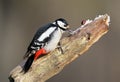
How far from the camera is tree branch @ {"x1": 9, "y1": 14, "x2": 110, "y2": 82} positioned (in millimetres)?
4211

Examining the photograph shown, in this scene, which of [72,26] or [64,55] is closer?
[64,55]

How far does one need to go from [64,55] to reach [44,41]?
178mm

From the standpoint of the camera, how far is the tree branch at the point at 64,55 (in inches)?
166

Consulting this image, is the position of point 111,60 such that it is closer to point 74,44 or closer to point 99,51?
point 99,51

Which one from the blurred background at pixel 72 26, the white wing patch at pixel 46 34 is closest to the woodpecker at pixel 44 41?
the white wing patch at pixel 46 34

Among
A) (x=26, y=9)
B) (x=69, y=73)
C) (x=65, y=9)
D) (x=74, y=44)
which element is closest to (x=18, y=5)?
(x=26, y=9)

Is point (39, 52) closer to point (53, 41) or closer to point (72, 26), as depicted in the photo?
point (53, 41)

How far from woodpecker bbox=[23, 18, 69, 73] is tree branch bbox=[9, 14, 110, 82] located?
1.7 inches

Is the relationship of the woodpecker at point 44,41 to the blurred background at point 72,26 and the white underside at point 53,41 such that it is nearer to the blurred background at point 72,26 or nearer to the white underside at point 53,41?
the white underside at point 53,41

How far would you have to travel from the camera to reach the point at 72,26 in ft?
21.7

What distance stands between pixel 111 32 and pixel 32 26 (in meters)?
0.89

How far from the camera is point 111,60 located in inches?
260

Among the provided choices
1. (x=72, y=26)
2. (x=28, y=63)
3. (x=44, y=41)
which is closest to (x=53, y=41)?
(x=44, y=41)

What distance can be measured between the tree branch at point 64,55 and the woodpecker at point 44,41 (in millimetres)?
43
